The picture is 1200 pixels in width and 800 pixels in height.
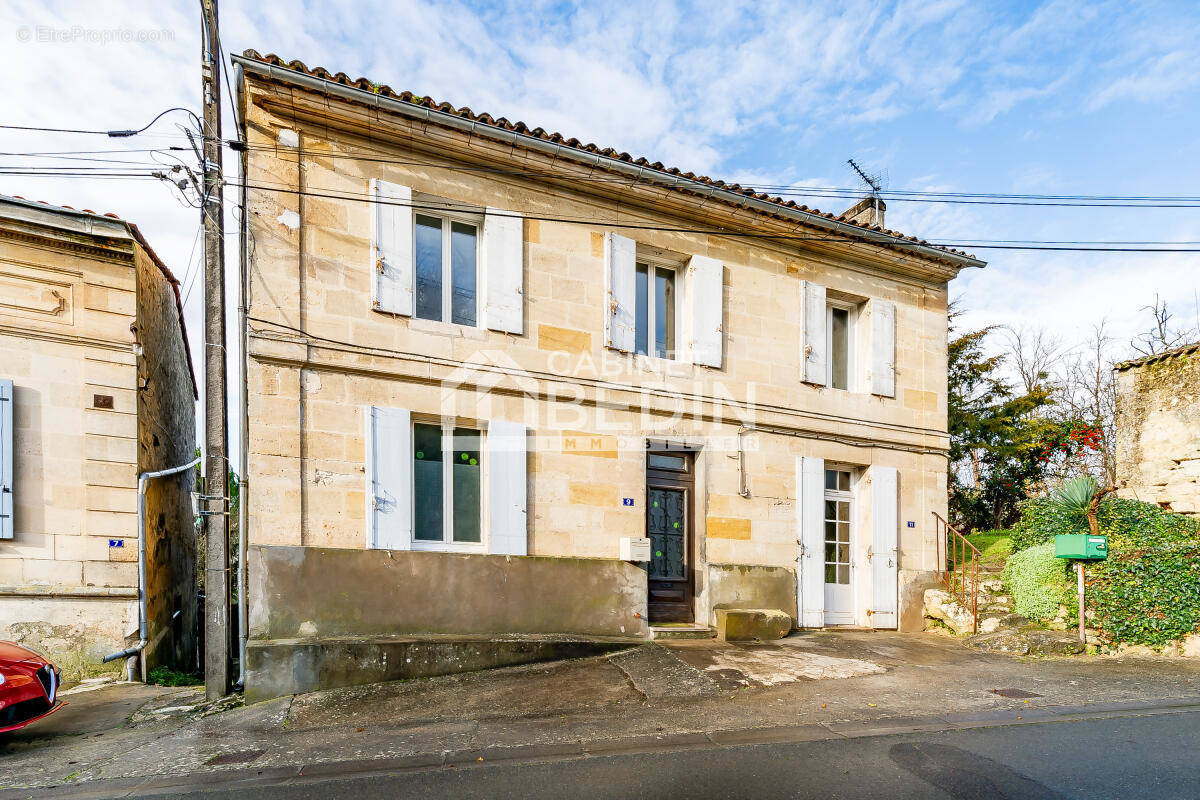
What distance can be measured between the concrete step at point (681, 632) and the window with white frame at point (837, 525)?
2.34 metres

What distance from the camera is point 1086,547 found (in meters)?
8.28

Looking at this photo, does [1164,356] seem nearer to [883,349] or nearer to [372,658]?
[883,349]

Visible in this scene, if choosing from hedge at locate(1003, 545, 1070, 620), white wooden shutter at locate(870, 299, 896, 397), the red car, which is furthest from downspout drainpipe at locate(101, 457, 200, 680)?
hedge at locate(1003, 545, 1070, 620)

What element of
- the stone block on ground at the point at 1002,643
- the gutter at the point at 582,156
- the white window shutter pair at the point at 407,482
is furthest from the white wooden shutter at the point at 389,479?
the stone block on ground at the point at 1002,643

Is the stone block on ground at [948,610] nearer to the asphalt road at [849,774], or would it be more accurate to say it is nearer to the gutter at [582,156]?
the asphalt road at [849,774]

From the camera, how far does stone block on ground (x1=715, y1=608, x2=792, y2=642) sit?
854 cm

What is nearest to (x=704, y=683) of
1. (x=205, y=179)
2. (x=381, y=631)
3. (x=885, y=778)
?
(x=885, y=778)

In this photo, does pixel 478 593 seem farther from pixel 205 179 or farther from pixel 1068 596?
pixel 1068 596

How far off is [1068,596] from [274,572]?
934 cm

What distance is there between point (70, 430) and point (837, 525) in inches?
385

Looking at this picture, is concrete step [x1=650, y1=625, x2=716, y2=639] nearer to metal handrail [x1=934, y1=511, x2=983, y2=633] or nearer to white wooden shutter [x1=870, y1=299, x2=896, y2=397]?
metal handrail [x1=934, y1=511, x2=983, y2=633]

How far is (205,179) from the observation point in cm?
664

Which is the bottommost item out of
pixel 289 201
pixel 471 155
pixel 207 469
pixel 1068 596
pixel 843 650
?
pixel 843 650

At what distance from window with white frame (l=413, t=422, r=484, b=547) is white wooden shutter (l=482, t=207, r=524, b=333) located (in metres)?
1.34
